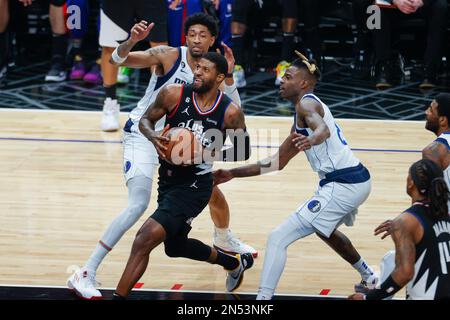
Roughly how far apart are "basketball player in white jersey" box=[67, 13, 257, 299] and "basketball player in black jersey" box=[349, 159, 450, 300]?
75.2 inches

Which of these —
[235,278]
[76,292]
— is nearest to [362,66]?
[235,278]

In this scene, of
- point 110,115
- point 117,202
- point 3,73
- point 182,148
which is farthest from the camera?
point 3,73

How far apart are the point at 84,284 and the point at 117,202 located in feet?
5.98

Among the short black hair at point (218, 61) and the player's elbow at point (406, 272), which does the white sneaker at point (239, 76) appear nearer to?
the short black hair at point (218, 61)

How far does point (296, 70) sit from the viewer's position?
6082 millimetres

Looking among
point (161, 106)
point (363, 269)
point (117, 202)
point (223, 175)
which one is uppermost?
point (161, 106)

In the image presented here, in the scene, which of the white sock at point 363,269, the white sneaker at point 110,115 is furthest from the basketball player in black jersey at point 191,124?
the white sneaker at point 110,115

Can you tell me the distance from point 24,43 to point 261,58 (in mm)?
3160

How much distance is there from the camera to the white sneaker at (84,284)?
19.9ft

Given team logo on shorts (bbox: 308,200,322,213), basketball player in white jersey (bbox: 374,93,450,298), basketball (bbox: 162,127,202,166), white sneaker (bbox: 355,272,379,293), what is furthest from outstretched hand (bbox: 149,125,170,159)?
white sneaker (bbox: 355,272,379,293)

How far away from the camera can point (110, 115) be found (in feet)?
31.6

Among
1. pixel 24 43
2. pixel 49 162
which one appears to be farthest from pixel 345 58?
pixel 49 162

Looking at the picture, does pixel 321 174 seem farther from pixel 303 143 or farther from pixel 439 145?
pixel 439 145

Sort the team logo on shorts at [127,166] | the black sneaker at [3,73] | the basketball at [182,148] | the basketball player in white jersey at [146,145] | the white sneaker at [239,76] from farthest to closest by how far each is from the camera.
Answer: the black sneaker at [3,73], the white sneaker at [239,76], the team logo on shorts at [127,166], the basketball player in white jersey at [146,145], the basketball at [182,148]
